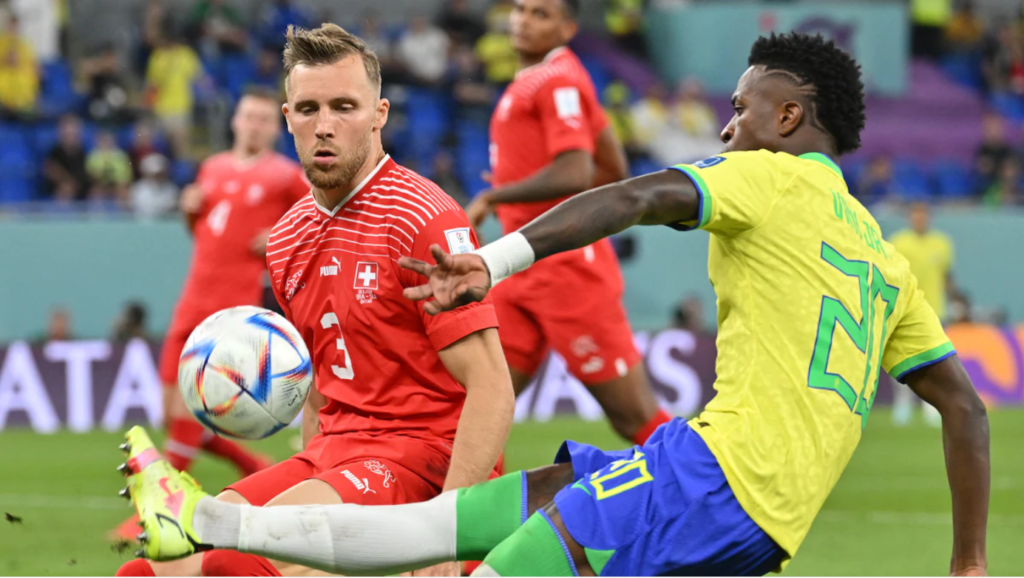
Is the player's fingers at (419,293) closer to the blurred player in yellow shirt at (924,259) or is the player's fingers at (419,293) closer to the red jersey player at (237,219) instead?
the red jersey player at (237,219)

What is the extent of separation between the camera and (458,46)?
67.2 feet

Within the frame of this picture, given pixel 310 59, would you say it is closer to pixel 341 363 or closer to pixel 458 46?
pixel 341 363

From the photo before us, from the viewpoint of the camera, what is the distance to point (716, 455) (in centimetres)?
362

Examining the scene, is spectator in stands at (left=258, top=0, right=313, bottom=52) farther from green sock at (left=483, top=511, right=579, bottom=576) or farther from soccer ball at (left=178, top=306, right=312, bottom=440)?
green sock at (left=483, top=511, right=579, bottom=576)

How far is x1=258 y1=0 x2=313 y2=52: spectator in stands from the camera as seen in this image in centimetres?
1952

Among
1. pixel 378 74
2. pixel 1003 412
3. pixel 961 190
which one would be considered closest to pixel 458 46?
pixel 961 190

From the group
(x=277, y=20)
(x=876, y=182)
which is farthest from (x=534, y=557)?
(x=277, y=20)

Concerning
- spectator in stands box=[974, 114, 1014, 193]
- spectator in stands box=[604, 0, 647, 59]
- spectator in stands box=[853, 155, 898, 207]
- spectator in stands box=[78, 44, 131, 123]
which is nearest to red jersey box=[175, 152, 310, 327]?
spectator in stands box=[78, 44, 131, 123]

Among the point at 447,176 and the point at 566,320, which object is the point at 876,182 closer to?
A: the point at 447,176

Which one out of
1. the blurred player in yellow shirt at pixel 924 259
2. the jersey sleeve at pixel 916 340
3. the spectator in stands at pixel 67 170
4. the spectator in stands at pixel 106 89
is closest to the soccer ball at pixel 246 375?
the jersey sleeve at pixel 916 340

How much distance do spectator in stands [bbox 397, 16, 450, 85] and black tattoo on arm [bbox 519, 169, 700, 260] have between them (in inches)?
657

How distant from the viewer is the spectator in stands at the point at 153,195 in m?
16.0

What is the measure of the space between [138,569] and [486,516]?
1117mm

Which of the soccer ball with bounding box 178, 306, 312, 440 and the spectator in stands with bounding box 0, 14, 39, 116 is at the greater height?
the spectator in stands with bounding box 0, 14, 39, 116
